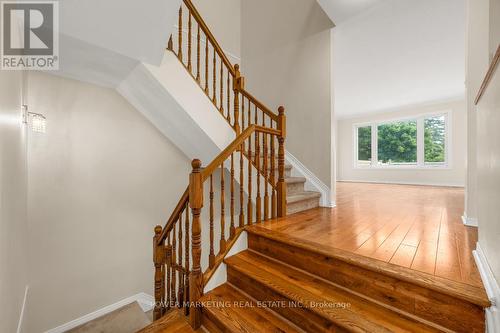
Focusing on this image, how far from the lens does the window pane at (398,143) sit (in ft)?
20.2

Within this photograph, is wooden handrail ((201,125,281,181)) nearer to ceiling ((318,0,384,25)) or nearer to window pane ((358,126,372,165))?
ceiling ((318,0,384,25))

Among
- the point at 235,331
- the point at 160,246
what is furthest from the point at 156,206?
the point at 235,331

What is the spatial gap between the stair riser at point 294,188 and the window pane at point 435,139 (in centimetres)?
492

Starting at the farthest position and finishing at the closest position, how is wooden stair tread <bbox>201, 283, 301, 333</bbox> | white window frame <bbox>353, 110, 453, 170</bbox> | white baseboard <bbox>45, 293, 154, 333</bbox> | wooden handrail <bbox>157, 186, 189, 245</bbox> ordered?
white window frame <bbox>353, 110, 453, 170</bbox>, white baseboard <bbox>45, 293, 154, 333</bbox>, wooden handrail <bbox>157, 186, 189, 245</bbox>, wooden stair tread <bbox>201, 283, 301, 333</bbox>

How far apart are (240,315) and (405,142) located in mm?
6849

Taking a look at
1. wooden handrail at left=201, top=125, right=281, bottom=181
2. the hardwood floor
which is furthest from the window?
wooden handrail at left=201, top=125, right=281, bottom=181

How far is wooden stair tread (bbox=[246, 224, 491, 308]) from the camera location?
0.97 m

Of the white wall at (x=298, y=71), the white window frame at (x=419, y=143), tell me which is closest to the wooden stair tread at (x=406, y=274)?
the white wall at (x=298, y=71)

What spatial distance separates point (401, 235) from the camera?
1.77 m

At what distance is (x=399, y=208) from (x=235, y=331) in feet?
8.63

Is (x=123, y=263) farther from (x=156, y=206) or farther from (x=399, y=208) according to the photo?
(x=399, y=208)

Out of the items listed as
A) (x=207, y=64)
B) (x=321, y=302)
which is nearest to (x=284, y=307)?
(x=321, y=302)

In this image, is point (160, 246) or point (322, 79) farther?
point (322, 79)

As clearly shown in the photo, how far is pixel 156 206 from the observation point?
323 cm
